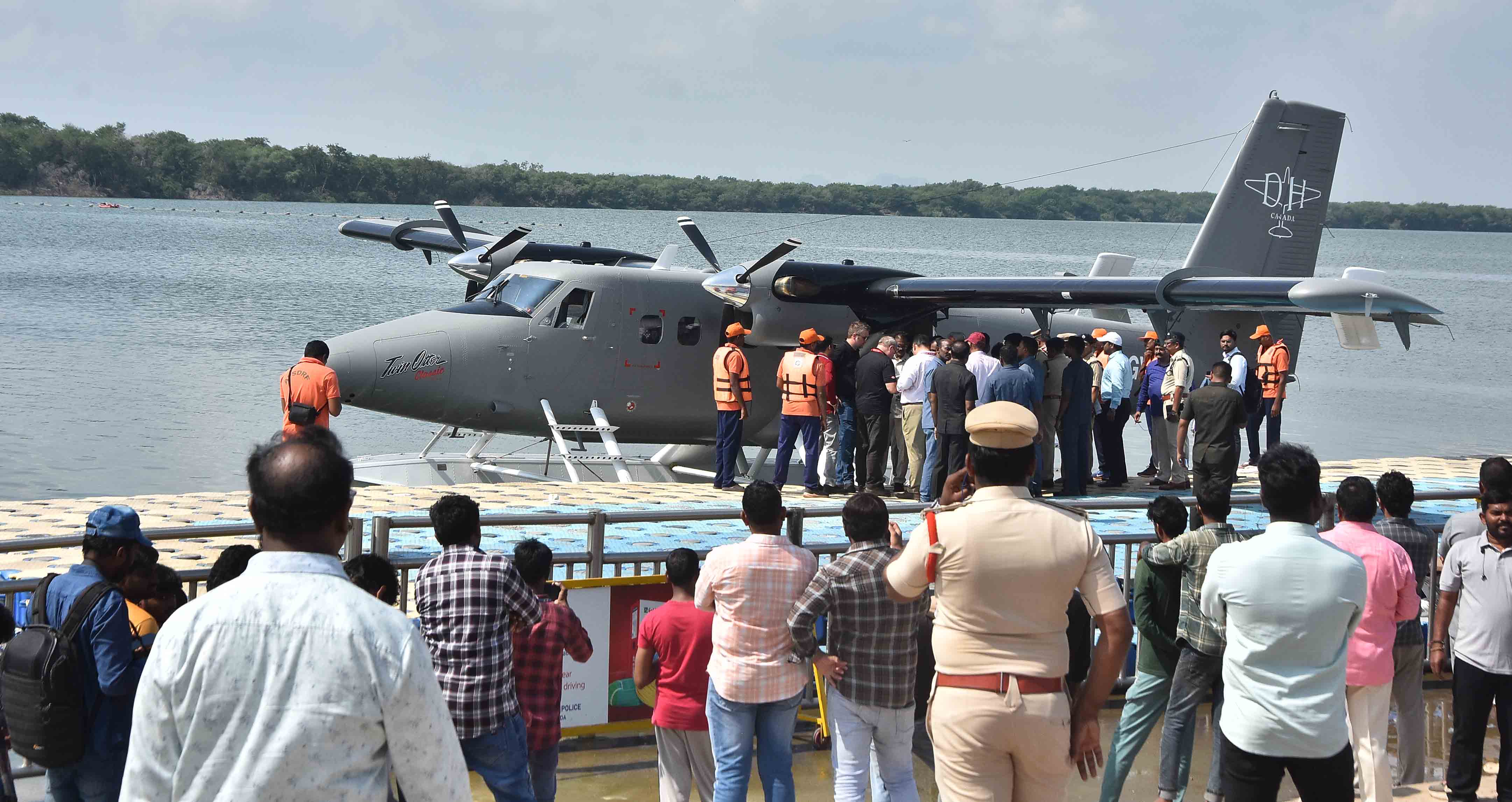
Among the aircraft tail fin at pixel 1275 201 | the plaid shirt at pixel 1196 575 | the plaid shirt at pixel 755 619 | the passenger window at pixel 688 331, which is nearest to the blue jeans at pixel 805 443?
the passenger window at pixel 688 331

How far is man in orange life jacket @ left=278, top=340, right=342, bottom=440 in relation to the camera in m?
10.3

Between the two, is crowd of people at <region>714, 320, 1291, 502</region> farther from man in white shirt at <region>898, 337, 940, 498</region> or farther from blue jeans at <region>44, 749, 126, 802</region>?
blue jeans at <region>44, 749, 126, 802</region>

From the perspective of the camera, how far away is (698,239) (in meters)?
17.5

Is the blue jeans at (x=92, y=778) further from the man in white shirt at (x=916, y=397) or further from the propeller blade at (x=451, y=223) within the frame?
the propeller blade at (x=451, y=223)

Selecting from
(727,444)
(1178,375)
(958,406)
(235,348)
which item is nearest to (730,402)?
(727,444)

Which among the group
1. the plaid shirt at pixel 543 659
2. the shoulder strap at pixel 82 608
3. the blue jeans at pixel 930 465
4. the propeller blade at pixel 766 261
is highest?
the propeller blade at pixel 766 261

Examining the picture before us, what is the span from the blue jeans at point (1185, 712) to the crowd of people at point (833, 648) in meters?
0.01

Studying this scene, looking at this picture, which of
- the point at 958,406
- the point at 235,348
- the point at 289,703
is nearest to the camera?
the point at 289,703

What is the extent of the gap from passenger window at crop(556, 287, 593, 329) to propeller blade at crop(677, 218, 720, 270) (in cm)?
227

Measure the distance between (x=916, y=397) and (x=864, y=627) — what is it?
25.9 feet

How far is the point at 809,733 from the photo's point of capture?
7.26m

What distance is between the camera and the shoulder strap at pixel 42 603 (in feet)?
14.5

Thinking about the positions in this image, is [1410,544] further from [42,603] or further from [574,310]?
[574,310]

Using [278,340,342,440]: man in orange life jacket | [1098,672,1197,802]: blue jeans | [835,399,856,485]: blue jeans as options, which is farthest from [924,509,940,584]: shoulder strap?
[835,399,856,485]: blue jeans
